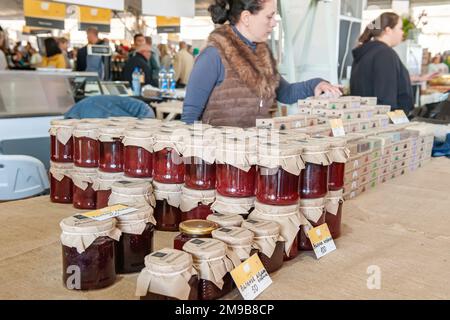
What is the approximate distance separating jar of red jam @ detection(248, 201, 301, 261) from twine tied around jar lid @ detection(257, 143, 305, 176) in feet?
0.33

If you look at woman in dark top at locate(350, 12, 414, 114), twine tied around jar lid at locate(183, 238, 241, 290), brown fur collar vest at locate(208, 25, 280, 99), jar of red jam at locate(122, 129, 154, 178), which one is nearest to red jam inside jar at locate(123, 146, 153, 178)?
jar of red jam at locate(122, 129, 154, 178)

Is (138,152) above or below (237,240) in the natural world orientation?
above

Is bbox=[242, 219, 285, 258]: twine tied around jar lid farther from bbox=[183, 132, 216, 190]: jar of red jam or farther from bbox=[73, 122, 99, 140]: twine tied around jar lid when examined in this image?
bbox=[73, 122, 99, 140]: twine tied around jar lid

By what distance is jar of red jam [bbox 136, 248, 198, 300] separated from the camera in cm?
93

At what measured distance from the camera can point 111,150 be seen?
1.57 meters

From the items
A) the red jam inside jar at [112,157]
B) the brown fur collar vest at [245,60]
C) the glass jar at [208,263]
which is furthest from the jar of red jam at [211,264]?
the brown fur collar vest at [245,60]

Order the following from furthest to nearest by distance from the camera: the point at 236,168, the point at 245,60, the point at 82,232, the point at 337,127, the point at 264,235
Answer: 1. the point at 245,60
2. the point at 337,127
3. the point at 236,168
4. the point at 264,235
5. the point at 82,232

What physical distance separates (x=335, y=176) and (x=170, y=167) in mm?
499

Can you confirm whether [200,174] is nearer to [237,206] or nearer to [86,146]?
[237,206]

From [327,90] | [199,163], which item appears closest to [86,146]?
[199,163]

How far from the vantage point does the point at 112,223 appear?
43.3 inches

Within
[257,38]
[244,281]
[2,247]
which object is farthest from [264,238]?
[257,38]

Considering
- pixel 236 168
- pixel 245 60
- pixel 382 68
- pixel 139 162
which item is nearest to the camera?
pixel 236 168
